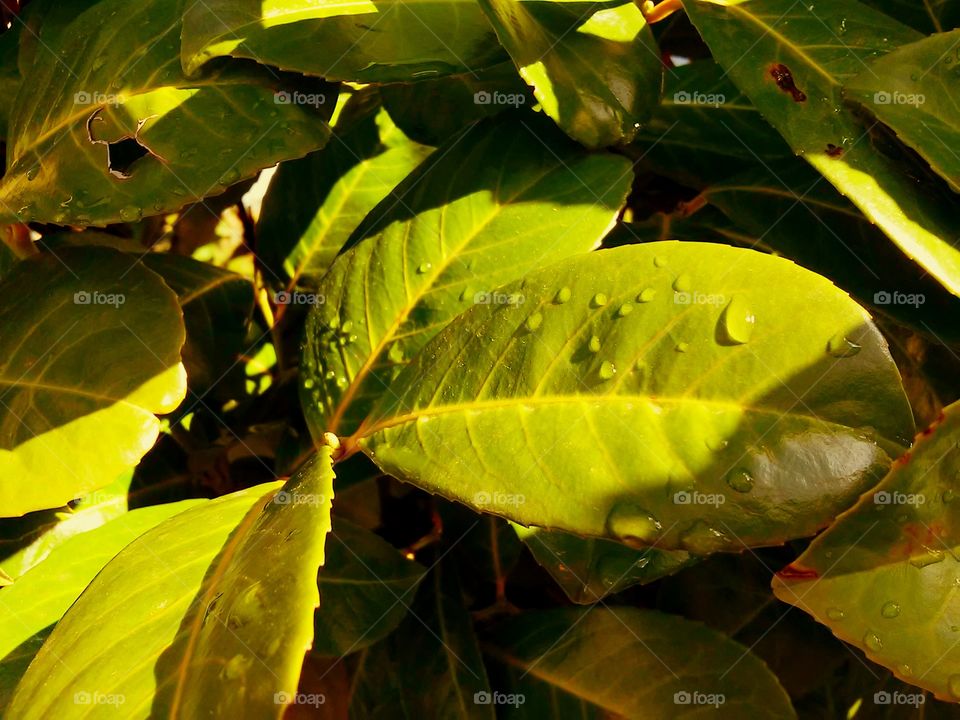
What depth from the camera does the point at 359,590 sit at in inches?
33.4

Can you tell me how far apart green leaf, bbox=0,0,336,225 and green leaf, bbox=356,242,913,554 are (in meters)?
0.28

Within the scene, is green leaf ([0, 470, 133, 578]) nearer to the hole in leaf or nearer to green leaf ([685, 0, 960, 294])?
the hole in leaf

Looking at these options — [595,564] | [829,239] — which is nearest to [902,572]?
[595,564]

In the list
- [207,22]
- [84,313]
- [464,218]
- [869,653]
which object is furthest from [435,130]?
[869,653]

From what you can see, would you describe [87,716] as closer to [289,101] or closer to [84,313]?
[84,313]

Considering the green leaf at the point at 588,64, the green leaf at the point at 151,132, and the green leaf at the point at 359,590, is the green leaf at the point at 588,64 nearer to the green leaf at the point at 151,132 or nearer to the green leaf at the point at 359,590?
the green leaf at the point at 151,132

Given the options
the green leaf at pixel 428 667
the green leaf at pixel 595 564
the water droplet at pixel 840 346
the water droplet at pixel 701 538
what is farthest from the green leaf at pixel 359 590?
the water droplet at pixel 840 346

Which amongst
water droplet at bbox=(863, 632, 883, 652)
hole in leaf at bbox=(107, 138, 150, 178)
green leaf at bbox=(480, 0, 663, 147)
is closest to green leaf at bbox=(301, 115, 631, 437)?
green leaf at bbox=(480, 0, 663, 147)

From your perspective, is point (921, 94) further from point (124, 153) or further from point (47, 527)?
point (47, 527)

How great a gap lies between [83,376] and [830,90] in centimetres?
73

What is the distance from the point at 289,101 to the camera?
80 centimetres

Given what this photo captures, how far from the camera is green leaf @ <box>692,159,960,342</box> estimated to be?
837 millimetres

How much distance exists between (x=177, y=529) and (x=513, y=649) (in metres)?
0.38

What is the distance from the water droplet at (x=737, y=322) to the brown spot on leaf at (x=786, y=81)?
0.28m
